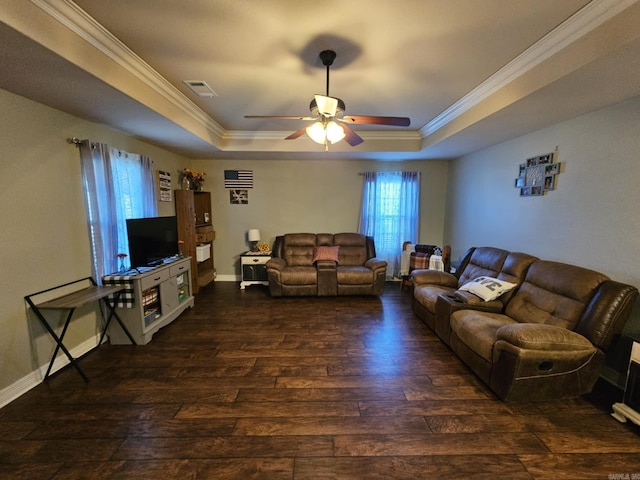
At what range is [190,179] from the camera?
4.46m

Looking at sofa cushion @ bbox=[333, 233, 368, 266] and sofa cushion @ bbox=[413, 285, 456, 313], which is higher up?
sofa cushion @ bbox=[333, 233, 368, 266]

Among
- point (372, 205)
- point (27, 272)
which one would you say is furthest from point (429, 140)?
point (27, 272)

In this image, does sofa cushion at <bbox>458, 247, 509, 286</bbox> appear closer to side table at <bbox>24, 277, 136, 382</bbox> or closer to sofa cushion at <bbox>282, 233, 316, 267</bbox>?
sofa cushion at <bbox>282, 233, 316, 267</bbox>

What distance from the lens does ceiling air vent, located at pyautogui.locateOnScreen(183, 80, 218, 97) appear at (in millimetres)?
2475

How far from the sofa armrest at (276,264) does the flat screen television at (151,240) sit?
4.50ft

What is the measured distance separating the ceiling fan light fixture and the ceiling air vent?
1.18 metres

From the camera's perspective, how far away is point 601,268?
2246mm

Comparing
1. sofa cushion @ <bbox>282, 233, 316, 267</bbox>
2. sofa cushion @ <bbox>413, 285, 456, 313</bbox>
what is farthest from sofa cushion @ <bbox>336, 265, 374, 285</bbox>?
sofa cushion @ <bbox>413, 285, 456, 313</bbox>

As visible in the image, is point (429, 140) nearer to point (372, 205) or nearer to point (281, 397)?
→ point (372, 205)

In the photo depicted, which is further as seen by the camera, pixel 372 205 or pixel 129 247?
pixel 372 205

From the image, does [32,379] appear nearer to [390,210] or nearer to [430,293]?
[430,293]

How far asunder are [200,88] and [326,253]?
3016 millimetres

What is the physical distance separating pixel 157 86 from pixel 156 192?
1812 mm

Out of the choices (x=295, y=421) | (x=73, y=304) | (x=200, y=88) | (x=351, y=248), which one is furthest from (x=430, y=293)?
(x=73, y=304)
